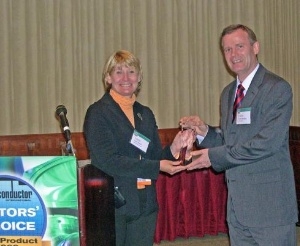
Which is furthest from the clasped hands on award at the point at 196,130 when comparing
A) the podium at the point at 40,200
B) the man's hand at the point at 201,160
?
the podium at the point at 40,200

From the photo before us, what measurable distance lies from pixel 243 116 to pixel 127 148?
2.04ft

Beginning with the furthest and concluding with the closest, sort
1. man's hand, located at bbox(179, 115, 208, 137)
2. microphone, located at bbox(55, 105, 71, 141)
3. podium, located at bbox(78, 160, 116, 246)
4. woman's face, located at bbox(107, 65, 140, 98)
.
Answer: man's hand, located at bbox(179, 115, 208, 137), woman's face, located at bbox(107, 65, 140, 98), microphone, located at bbox(55, 105, 71, 141), podium, located at bbox(78, 160, 116, 246)

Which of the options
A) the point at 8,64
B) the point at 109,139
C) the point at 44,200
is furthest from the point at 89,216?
the point at 8,64

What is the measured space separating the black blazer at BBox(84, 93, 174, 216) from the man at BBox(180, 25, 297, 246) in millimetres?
392

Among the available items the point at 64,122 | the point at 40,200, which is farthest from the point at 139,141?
the point at 40,200

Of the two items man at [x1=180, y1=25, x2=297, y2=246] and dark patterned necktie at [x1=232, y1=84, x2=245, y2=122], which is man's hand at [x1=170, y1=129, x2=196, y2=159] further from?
dark patterned necktie at [x1=232, y1=84, x2=245, y2=122]

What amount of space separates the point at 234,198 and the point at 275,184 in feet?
0.79

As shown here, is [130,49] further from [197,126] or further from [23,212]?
[23,212]

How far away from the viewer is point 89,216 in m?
2.35

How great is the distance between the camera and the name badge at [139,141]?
9.82 feet

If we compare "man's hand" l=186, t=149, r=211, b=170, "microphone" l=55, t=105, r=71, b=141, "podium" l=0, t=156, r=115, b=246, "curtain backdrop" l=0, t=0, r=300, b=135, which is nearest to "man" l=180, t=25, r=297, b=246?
"man's hand" l=186, t=149, r=211, b=170

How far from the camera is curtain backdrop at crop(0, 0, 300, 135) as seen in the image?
647cm

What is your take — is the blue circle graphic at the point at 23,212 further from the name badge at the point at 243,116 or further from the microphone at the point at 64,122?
the name badge at the point at 243,116

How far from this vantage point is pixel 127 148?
298cm
